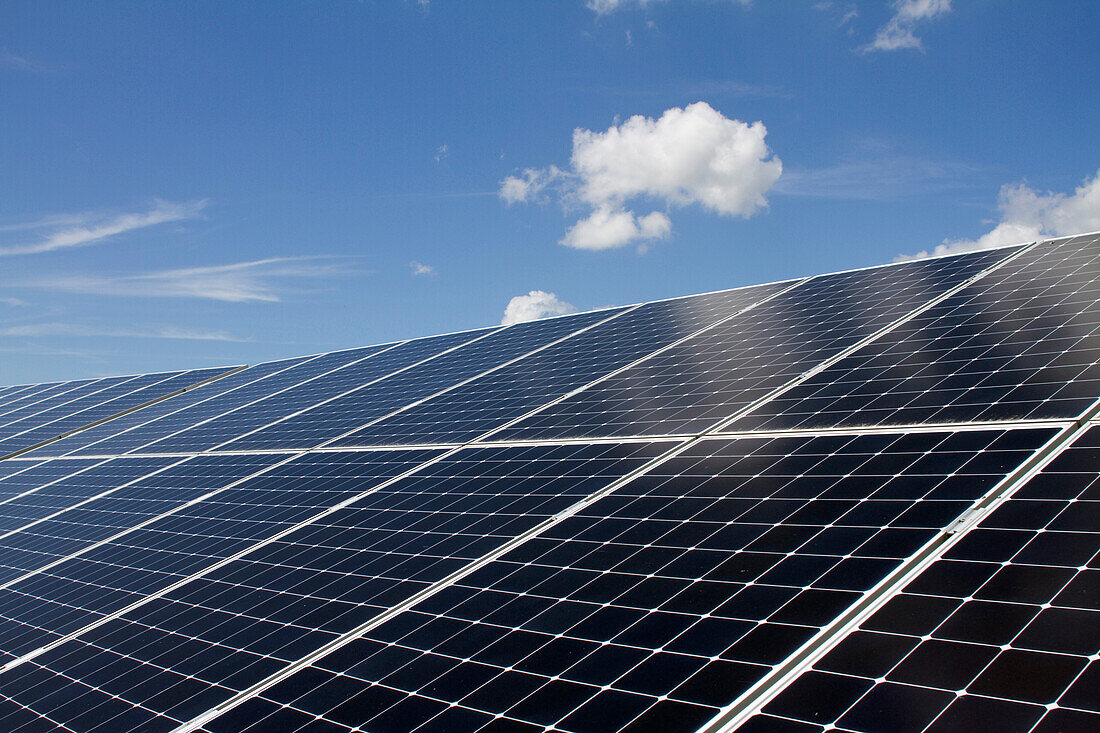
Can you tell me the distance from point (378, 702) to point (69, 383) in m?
51.4

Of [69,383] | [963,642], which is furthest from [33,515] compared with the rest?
[69,383]

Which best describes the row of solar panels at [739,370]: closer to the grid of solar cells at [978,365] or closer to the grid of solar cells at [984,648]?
the grid of solar cells at [978,365]

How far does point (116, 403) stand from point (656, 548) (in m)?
39.2

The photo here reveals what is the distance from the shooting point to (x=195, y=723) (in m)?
9.53

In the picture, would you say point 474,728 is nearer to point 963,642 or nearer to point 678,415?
point 963,642

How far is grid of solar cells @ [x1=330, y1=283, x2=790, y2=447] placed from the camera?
20.2m

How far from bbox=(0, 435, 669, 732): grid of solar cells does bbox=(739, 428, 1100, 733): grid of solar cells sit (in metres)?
6.05

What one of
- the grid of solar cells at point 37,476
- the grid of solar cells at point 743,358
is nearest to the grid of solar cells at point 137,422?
the grid of solar cells at point 37,476

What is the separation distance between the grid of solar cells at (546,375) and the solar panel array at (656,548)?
0.18 meters

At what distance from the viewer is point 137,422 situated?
117ft

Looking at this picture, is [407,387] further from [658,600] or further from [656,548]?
[658,600]

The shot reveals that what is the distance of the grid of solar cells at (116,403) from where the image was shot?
37.7 m

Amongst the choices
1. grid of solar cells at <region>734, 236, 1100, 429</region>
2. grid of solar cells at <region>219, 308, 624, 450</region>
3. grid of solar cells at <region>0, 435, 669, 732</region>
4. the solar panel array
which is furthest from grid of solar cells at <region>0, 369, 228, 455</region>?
grid of solar cells at <region>734, 236, 1100, 429</region>

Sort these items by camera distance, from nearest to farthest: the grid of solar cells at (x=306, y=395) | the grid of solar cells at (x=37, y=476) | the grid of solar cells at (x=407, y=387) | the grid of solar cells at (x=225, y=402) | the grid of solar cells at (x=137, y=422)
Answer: the grid of solar cells at (x=407, y=387) → the grid of solar cells at (x=37, y=476) → the grid of solar cells at (x=306, y=395) → the grid of solar cells at (x=225, y=402) → the grid of solar cells at (x=137, y=422)
